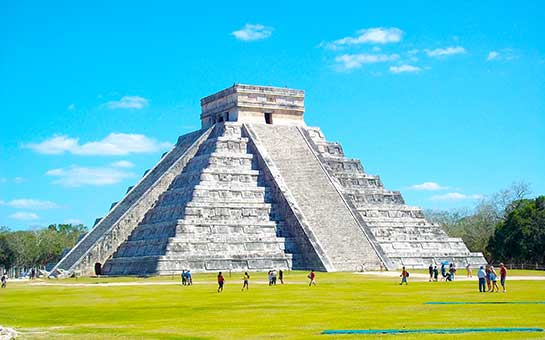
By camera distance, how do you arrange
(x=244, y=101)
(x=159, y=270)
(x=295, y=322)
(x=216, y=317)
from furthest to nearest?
(x=244, y=101) < (x=159, y=270) < (x=216, y=317) < (x=295, y=322)

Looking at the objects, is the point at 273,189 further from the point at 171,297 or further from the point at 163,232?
the point at 171,297

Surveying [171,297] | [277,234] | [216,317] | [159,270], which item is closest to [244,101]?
[277,234]

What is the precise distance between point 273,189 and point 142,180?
32.9 feet

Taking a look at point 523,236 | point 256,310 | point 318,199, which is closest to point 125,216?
point 318,199

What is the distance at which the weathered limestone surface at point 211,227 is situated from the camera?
4174 cm

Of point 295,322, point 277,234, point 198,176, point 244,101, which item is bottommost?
point 295,322

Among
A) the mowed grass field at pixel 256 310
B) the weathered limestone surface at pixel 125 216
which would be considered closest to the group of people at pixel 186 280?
the mowed grass field at pixel 256 310

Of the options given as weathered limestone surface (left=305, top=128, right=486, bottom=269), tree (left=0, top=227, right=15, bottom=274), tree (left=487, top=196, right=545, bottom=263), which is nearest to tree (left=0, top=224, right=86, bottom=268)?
tree (left=0, top=227, right=15, bottom=274)

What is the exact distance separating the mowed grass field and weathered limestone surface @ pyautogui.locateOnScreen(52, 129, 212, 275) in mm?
10503

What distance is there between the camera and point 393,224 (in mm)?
47875

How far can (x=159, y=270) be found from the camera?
133 feet

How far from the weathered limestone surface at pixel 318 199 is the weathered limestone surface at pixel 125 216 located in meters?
4.97

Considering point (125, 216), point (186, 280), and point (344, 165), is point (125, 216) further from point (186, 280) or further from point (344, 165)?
point (344, 165)

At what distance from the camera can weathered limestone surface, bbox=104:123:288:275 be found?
41.7 meters
